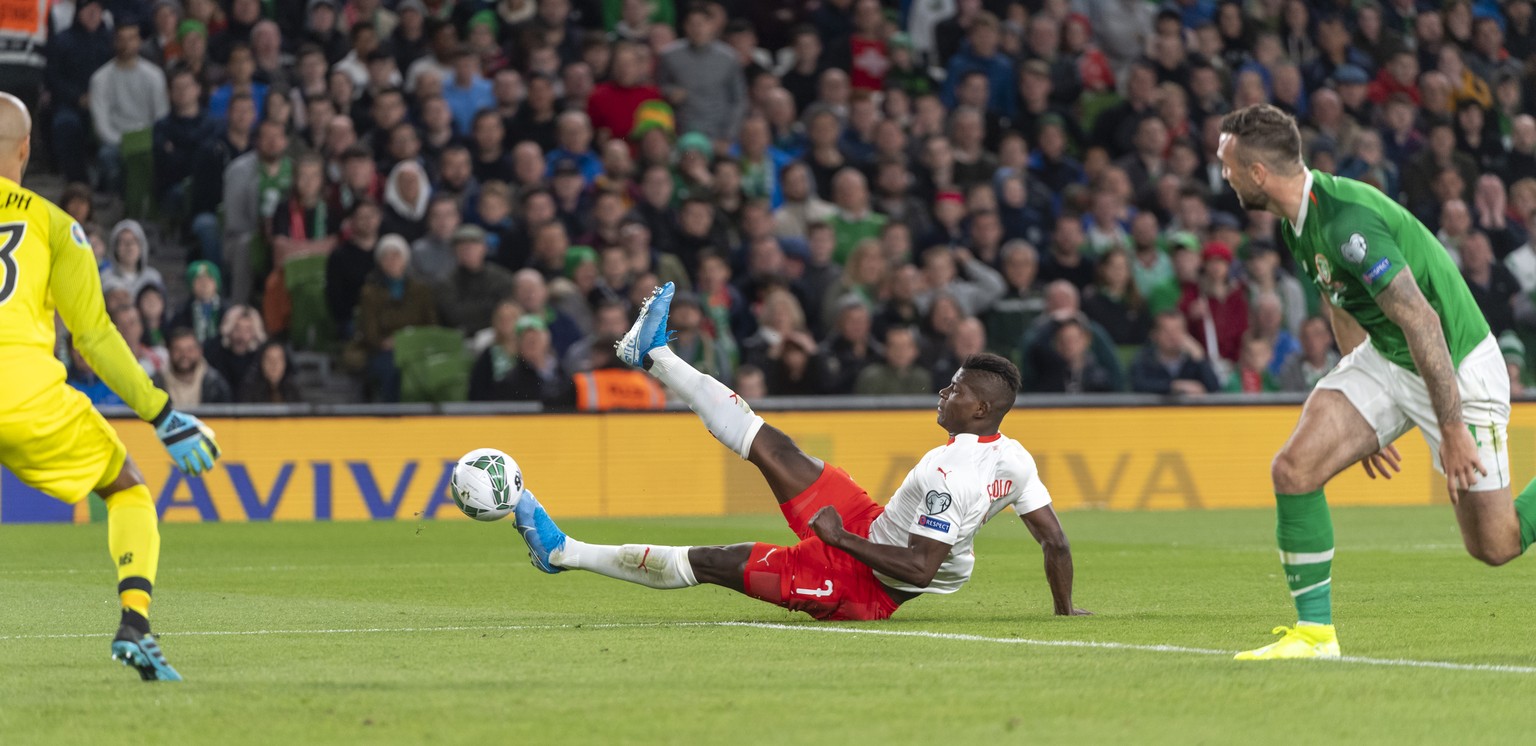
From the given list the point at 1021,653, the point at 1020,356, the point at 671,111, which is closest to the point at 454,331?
the point at 671,111

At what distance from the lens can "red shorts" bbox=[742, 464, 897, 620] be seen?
8984 millimetres

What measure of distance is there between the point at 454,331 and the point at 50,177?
4250 millimetres

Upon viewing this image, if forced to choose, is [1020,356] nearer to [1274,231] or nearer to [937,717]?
[1274,231]

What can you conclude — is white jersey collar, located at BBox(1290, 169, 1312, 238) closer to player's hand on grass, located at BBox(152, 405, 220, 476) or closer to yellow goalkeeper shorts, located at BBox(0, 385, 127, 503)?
player's hand on grass, located at BBox(152, 405, 220, 476)

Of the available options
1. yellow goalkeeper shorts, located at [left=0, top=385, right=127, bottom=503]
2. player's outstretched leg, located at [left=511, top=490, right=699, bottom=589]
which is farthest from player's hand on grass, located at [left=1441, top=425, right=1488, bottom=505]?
yellow goalkeeper shorts, located at [left=0, top=385, right=127, bottom=503]

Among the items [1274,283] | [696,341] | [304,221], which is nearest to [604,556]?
[696,341]

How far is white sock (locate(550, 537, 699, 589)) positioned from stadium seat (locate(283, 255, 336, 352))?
9246mm

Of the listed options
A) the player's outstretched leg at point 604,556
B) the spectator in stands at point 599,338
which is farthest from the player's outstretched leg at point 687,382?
the spectator in stands at point 599,338

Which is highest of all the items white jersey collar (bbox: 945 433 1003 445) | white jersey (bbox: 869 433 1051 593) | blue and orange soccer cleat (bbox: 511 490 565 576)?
white jersey collar (bbox: 945 433 1003 445)

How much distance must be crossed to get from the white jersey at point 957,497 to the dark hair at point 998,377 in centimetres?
16

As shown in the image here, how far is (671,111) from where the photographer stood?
2045cm

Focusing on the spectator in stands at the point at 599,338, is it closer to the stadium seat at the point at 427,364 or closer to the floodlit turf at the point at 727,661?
the stadium seat at the point at 427,364

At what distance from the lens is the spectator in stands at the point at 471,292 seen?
18.1 metres

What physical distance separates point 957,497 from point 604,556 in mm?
1655
